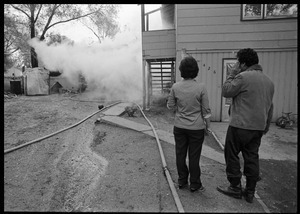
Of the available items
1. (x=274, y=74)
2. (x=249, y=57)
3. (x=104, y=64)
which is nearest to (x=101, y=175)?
(x=249, y=57)

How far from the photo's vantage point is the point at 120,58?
14.5 m

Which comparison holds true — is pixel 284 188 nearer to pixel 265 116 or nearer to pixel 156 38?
pixel 265 116

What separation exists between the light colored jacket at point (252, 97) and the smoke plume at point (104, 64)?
32.7ft

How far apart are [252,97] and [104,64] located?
43.5 ft

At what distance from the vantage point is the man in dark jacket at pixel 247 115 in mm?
2889

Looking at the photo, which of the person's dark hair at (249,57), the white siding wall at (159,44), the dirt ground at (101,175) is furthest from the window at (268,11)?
the person's dark hair at (249,57)

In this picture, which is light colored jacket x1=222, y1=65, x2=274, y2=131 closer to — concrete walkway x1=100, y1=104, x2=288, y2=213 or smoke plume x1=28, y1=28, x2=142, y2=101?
concrete walkway x1=100, y1=104, x2=288, y2=213

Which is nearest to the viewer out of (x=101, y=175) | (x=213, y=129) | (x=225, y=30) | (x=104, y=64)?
(x=101, y=175)

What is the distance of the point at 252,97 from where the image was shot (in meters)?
2.89

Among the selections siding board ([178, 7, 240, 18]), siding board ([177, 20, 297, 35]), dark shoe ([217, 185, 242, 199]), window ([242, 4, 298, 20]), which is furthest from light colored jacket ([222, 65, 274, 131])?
window ([242, 4, 298, 20])

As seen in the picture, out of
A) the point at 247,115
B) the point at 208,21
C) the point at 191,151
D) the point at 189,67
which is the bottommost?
the point at 191,151

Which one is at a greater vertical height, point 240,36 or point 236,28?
point 236,28

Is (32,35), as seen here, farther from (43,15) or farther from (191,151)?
(191,151)

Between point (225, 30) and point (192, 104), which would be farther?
point (225, 30)
